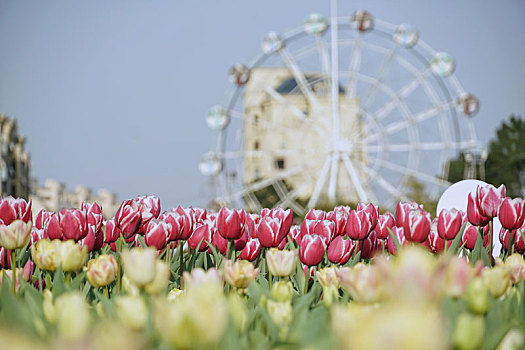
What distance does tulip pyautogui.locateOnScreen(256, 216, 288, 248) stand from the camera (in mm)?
1810

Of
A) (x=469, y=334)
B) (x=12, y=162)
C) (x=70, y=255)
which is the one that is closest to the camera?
(x=469, y=334)

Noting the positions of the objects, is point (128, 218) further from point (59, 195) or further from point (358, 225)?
point (59, 195)

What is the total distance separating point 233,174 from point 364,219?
17.8 m

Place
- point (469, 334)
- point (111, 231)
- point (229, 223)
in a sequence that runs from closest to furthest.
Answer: point (469, 334), point (229, 223), point (111, 231)

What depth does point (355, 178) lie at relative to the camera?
709 inches

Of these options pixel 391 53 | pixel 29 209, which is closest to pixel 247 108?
pixel 391 53

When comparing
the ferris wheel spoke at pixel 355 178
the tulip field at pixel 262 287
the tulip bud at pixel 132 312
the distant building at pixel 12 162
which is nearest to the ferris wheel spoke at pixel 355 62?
the ferris wheel spoke at pixel 355 178

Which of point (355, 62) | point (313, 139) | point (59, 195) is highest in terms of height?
point (355, 62)

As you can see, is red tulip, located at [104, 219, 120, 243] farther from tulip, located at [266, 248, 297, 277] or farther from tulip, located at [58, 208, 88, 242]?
tulip, located at [266, 248, 297, 277]

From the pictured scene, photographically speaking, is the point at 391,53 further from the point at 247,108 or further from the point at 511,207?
the point at 511,207

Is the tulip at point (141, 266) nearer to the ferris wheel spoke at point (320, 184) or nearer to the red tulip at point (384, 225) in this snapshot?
the red tulip at point (384, 225)

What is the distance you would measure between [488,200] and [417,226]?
0.89 ft

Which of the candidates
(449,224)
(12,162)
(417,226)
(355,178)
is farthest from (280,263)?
(12,162)

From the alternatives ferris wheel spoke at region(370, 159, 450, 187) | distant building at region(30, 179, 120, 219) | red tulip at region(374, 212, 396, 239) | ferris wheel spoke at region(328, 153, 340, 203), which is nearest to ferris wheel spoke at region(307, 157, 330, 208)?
ferris wheel spoke at region(328, 153, 340, 203)
